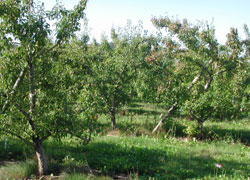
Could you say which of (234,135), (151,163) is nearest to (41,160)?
(151,163)

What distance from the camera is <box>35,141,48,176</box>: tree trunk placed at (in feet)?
19.0

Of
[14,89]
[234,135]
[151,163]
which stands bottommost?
[151,163]

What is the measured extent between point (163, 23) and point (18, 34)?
7034 mm

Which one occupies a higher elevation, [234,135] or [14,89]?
[14,89]

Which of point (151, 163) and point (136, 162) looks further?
point (151, 163)

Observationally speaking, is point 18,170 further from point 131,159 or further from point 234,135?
point 234,135

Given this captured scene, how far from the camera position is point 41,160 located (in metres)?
5.82

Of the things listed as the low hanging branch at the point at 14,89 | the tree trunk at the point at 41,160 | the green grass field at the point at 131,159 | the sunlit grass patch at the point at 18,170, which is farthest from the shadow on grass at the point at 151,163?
the low hanging branch at the point at 14,89

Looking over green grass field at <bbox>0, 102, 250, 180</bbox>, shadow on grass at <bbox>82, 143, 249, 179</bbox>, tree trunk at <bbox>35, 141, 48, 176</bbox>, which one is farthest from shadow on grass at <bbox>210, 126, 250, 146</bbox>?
tree trunk at <bbox>35, 141, 48, 176</bbox>

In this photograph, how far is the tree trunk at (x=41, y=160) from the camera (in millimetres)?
5789

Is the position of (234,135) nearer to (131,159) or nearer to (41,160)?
(131,159)

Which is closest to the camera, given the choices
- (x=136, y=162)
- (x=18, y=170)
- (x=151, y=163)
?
(x=18, y=170)

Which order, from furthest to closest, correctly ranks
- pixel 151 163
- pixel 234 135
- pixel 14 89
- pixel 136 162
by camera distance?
pixel 234 135
pixel 151 163
pixel 136 162
pixel 14 89

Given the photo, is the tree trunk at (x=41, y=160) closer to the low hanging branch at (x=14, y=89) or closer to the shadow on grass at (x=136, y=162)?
the shadow on grass at (x=136, y=162)
